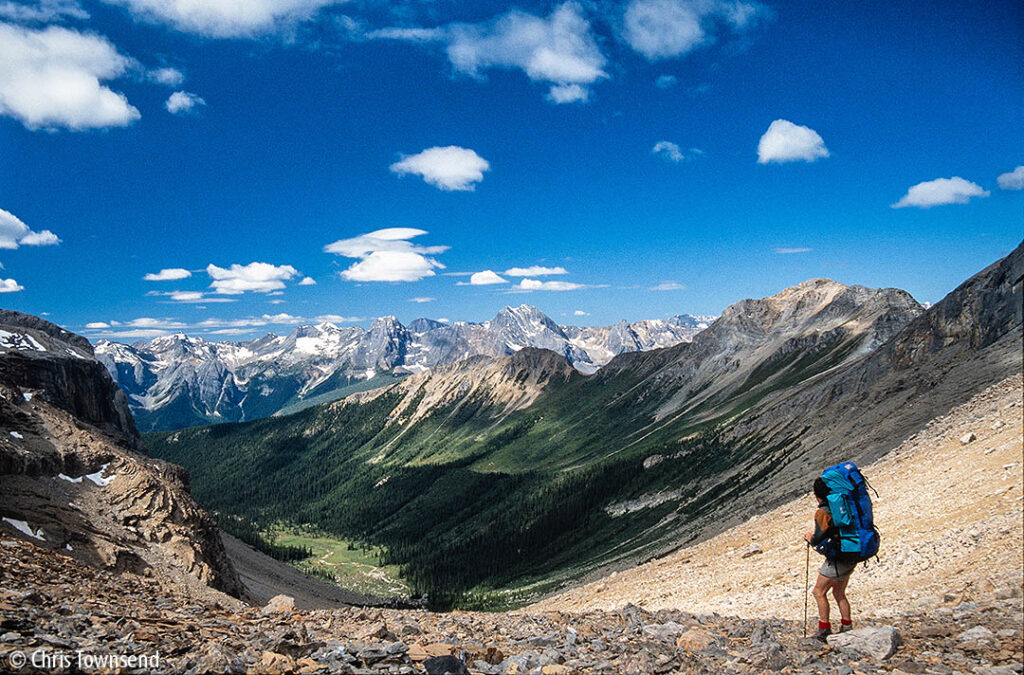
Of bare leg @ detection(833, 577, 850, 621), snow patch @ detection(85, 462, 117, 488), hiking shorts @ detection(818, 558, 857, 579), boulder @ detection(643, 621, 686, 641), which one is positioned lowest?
boulder @ detection(643, 621, 686, 641)

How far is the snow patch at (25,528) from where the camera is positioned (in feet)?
99.5

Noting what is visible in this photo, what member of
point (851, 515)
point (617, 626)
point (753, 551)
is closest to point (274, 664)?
point (617, 626)

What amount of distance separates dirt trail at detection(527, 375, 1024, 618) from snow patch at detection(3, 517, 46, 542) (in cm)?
3403

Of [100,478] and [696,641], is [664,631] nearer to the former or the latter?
[696,641]

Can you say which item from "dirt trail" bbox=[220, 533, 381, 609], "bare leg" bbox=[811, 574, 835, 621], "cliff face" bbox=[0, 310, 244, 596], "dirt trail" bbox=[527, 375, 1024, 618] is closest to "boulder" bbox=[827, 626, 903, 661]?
"bare leg" bbox=[811, 574, 835, 621]

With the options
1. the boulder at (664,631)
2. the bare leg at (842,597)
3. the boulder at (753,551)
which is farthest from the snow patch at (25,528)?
the boulder at (753,551)

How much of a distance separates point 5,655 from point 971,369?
66.2 metres

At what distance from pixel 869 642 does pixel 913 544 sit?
13302mm

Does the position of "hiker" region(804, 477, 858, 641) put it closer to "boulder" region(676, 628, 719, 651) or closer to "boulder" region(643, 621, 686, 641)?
"boulder" region(676, 628, 719, 651)

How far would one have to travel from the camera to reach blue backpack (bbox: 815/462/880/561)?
11.4 metres

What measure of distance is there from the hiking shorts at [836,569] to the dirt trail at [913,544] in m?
4.09

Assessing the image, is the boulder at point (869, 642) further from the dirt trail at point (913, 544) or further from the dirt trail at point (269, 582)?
the dirt trail at point (269, 582)

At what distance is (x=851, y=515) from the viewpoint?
37.3 ft

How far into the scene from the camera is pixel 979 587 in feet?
42.2
